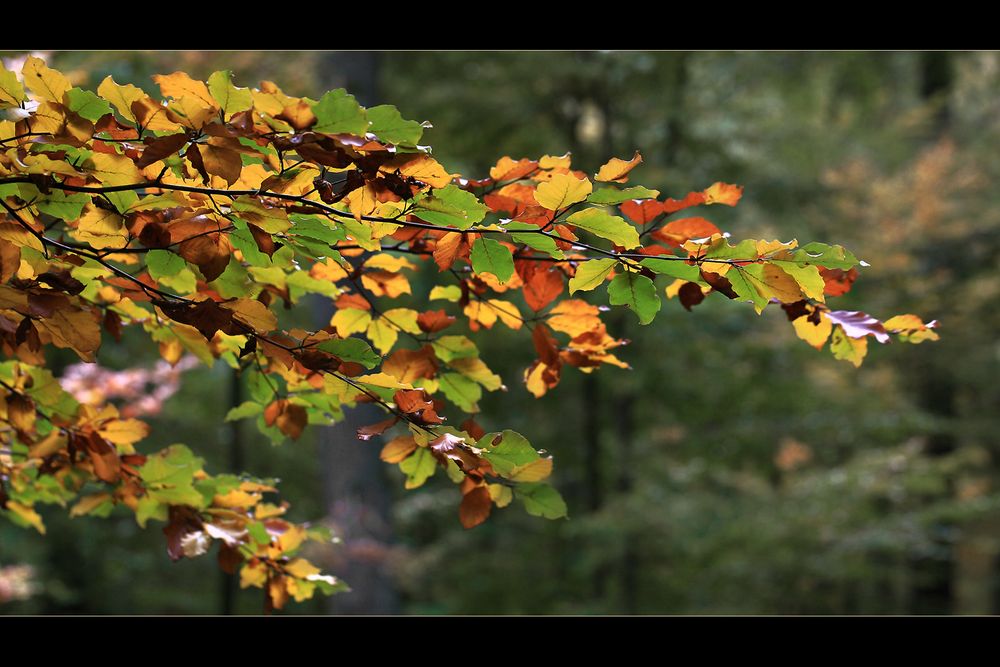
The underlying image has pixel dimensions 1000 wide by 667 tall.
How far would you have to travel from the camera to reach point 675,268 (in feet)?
3.55

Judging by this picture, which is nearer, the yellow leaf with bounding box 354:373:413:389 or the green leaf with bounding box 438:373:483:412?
the yellow leaf with bounding box 354:373:413:389

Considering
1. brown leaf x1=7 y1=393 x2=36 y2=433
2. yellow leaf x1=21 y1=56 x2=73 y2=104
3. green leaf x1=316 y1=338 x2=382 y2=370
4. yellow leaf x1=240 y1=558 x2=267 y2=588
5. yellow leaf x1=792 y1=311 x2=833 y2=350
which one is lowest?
yellow leaf x1=240 y1=558 x2=267 y2=588

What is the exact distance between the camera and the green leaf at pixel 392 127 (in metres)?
0.99

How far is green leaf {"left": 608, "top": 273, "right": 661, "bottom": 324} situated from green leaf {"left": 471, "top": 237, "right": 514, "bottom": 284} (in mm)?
131

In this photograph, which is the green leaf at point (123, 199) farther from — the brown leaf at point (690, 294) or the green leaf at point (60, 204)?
the brown leaf at point (690, 294)

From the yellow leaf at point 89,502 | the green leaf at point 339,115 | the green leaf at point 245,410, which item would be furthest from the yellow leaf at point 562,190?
the yellow leaf at point 89,502

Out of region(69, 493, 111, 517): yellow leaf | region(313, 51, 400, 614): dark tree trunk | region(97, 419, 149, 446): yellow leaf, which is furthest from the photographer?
region(313, 51, 400, 614): dark tree trunk

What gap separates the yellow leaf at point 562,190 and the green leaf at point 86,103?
1.72ft

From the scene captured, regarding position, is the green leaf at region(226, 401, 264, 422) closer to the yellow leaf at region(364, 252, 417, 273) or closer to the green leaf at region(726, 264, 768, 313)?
the yellow leaf at region(364, 252, 417, 273)

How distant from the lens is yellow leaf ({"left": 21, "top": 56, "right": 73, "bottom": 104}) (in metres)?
1.05

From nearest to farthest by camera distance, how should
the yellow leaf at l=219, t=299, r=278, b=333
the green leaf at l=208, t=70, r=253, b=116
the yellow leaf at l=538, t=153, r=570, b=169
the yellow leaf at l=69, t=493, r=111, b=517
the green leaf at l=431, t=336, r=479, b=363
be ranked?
the green leaf at l=208, t=70, r=253, b=116
the yellow leaf at l=219, t=299, r=278, b=333
the yellow leaf at l=538, t=153, r=570, b=169
the green leaf at l=431, t=336, r=479, b=363
the yellow leaf at l=69, t=493, r=111, b=517

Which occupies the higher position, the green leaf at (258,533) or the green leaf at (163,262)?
the green leaf at (163,262)

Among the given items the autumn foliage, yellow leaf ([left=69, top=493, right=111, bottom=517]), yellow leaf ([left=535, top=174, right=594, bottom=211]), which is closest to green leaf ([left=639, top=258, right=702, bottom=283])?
the autumn foliage
